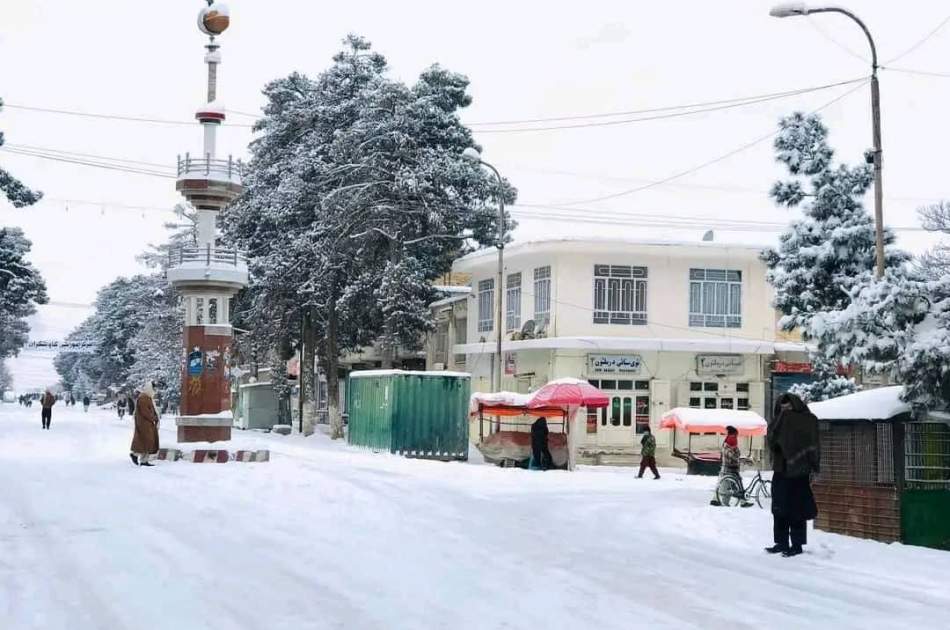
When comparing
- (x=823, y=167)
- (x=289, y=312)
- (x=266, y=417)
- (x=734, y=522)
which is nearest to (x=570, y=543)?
(x=734, y=522)

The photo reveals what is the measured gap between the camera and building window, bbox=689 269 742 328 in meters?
43.4

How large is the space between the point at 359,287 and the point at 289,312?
18.8ft

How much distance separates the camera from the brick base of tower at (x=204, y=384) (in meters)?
36.4

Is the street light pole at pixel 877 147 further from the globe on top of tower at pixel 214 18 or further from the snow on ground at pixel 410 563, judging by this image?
the globe on top of tower at pixel 214 18

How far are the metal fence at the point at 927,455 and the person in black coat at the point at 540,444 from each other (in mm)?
17722

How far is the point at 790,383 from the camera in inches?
1746

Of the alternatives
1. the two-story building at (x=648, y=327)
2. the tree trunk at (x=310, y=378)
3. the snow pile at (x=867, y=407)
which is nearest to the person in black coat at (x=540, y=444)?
the two-story building at (x=648, y=327)

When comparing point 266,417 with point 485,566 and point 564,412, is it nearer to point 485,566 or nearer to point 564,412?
point 564,412

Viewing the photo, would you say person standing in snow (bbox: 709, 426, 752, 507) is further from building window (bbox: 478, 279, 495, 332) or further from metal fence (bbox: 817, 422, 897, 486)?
building window (bbox: 478, 279, 495, 332)

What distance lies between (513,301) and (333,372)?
8.17 m

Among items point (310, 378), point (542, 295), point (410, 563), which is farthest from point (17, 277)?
point (410, 563)

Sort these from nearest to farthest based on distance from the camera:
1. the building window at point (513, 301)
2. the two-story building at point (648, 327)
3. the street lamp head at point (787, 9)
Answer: the street lamp head at point (787, 9), the two-story building at point (648, 327), the building window at point (513, 301)

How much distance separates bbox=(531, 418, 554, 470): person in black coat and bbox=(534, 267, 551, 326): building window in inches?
410

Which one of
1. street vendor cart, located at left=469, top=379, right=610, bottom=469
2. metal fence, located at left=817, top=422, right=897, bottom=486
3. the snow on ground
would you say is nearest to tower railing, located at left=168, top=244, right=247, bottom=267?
street vendor cart, located at left=469, top=379, right=610, bottom=469
